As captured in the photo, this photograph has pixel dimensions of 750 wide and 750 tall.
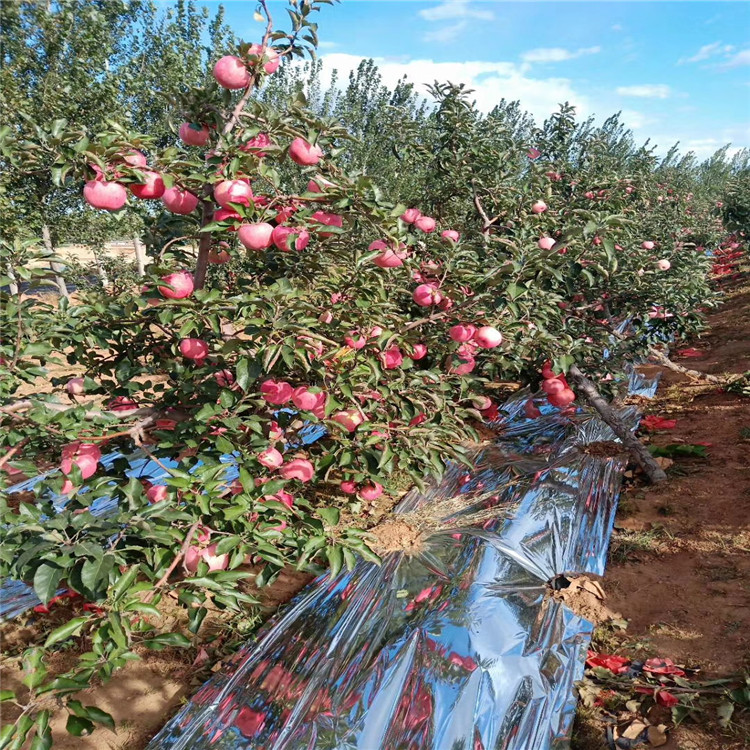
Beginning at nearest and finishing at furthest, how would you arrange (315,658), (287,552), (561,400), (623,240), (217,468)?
(217,468) → (287,552) → (315,658) → (561,400) → (623,240)

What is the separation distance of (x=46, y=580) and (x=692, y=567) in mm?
2815

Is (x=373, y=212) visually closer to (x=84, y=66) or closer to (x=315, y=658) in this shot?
(x=315, y=658)

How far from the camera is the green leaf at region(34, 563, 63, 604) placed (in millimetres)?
1157

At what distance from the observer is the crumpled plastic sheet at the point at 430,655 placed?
1.74 m

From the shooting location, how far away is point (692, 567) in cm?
261

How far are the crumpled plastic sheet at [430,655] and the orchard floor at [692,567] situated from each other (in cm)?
17

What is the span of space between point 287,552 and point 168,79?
1057cm

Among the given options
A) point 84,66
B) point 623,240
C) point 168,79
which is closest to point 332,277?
point 623,240

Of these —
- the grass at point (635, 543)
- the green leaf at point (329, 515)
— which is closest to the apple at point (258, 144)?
the green leaf at point (329, 515)

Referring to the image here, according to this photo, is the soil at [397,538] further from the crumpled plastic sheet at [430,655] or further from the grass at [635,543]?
the grass at [635,543]

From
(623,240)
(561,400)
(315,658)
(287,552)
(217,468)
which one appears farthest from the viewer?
(623,240)

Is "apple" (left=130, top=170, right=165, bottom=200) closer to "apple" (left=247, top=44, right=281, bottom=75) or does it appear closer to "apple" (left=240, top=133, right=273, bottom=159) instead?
"apple" (left=240, top=133, right=273, bottom=159)

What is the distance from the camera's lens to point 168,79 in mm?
9609

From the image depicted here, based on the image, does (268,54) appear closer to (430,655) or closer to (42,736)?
(42,736)
